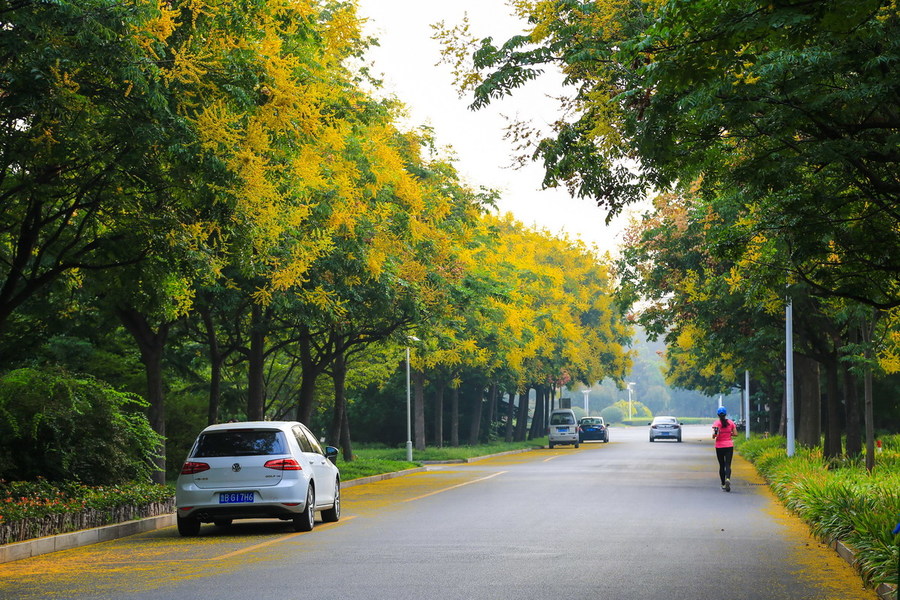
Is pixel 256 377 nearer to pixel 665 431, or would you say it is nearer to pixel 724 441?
pixel 724 441

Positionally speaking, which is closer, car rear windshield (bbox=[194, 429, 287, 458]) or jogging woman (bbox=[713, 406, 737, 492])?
car rear windshield (bbox=[194, 429, 287, 458])

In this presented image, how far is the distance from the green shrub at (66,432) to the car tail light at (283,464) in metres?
3.21

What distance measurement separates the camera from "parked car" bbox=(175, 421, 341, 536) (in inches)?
591

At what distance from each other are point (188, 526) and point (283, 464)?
1560 millimetres

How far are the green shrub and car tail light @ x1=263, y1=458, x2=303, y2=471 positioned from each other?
3214 millimetres

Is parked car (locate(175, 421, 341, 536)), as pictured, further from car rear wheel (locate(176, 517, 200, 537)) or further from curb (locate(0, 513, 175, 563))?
curb (locate(0, 513, 175, 563))

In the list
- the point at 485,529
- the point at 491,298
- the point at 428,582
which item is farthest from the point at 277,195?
the point at 491,298

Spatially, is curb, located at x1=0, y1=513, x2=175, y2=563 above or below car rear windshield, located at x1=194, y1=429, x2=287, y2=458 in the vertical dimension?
below

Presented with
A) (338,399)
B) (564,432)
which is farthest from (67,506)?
(564,432)

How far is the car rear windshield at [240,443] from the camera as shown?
15406 millimetres

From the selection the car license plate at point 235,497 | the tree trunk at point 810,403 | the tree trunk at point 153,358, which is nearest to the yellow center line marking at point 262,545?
the car license plate at point 235,497

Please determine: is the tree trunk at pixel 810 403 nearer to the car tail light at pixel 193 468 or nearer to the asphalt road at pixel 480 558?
the asphalt road at pixel 480 558

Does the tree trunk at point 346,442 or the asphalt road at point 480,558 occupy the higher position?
the asphalt road at point 480,558

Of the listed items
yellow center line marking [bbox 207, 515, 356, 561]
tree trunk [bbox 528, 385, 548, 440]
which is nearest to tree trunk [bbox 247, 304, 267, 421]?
yellow center line marking [bbox 207, 515, 356, 561]
